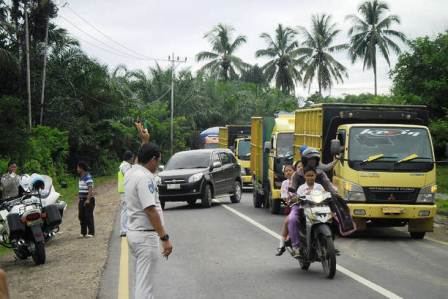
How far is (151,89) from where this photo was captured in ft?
222

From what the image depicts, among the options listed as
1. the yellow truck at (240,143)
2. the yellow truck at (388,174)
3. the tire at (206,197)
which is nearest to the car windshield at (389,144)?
the yellow truck at (388,174)

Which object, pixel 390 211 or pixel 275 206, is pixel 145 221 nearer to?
pixel 390 211

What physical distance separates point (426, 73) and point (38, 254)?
32.7m

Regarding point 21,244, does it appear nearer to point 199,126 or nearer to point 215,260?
point 215,260

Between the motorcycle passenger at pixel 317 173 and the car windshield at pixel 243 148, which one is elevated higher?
the motorcycle passenger at pixel 317 173

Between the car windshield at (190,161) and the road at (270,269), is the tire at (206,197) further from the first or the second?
the road at (270,269)

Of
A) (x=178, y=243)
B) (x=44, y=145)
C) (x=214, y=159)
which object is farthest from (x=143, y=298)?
(x=44, y=145)

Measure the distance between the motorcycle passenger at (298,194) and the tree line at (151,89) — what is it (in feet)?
51.9

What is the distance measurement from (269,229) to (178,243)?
2827 millimetres

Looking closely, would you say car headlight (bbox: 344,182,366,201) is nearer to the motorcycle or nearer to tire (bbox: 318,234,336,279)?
the motorcycle

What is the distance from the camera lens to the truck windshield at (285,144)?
20.7 metres

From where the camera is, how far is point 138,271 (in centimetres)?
682

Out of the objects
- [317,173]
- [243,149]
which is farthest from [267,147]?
[243,149]

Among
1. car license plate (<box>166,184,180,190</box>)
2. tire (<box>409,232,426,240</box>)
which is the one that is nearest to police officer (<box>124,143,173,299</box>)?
tire (<box>409,232,426,240</box>)
